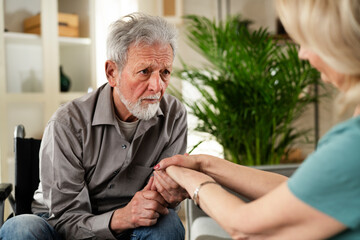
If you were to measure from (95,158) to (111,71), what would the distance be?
1.11ft

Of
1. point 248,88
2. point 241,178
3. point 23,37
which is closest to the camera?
point 241,178

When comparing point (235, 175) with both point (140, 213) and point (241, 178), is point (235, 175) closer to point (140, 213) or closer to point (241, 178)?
point (241, 178)

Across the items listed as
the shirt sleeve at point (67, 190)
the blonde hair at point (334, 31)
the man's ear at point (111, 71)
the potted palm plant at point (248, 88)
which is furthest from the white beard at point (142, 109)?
the potted palm plant at point (248, 88)

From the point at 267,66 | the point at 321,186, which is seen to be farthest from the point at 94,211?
the point at 267,66

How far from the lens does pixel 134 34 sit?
1556mm

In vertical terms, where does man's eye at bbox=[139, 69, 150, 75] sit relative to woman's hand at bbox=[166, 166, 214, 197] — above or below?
above

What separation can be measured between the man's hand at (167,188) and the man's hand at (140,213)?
0.08 feet

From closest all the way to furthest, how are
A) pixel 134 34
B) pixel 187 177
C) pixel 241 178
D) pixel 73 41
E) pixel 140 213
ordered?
1. pixel 187 177
2. pixel 241 178
3. pixel 140 213
4. pixel 134 34
5. pixel 73 41

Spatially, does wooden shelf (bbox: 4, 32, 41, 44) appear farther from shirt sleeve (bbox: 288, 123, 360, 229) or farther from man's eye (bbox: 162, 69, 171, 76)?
shirt sleeve (bbox: 288, 123, 360, 229)

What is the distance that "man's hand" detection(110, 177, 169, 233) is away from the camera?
1.45m

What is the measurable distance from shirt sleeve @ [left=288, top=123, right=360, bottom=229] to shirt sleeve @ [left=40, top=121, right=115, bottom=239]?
0.88 meters

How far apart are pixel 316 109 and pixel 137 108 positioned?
3.46 meters

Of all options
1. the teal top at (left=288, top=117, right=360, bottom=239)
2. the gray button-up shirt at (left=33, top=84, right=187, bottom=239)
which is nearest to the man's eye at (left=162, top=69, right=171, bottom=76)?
the gray button-up shirt at (left=33, top=84, right=187, bottom=239)

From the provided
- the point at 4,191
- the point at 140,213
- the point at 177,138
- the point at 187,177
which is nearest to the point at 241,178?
the point at 187,177
